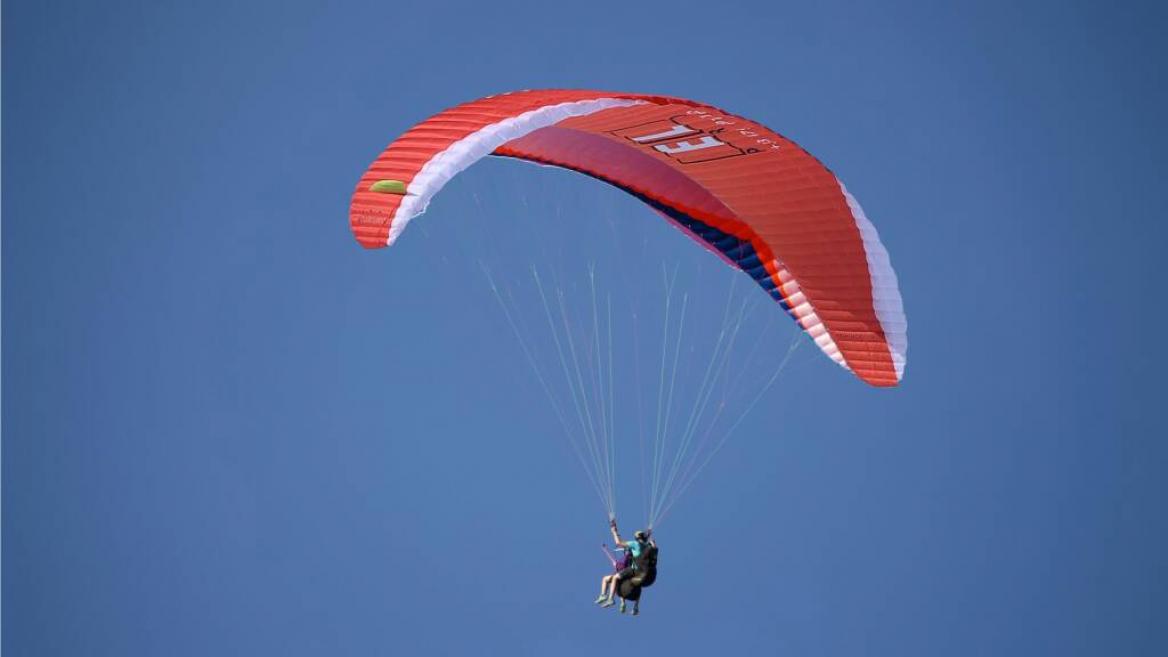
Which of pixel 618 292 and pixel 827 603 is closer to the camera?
pixel 827 603

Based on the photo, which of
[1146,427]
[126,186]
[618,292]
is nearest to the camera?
[1146,427]

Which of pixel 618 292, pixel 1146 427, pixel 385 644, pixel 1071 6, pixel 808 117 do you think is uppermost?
pixel 1071 6

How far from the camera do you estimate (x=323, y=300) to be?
28594 millimetres

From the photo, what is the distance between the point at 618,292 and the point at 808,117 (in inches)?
130

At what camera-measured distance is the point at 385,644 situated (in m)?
24.4

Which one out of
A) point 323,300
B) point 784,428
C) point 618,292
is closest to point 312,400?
point 323,300

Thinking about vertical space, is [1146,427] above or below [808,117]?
below

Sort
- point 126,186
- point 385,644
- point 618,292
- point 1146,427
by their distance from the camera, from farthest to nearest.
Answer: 1. point 126,186
2. point 618,292
3. point 1146,427
4. point 385,644

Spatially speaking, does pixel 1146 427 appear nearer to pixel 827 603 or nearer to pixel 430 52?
pixel 827 603

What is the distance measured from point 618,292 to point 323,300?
386 centimetres

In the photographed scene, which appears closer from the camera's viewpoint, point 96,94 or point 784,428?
point 784,428

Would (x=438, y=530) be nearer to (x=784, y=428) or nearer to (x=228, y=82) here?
(x=784, y=428)

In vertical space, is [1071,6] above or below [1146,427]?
above

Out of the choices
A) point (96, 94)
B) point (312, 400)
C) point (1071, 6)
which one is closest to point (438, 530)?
point (312, 400)
